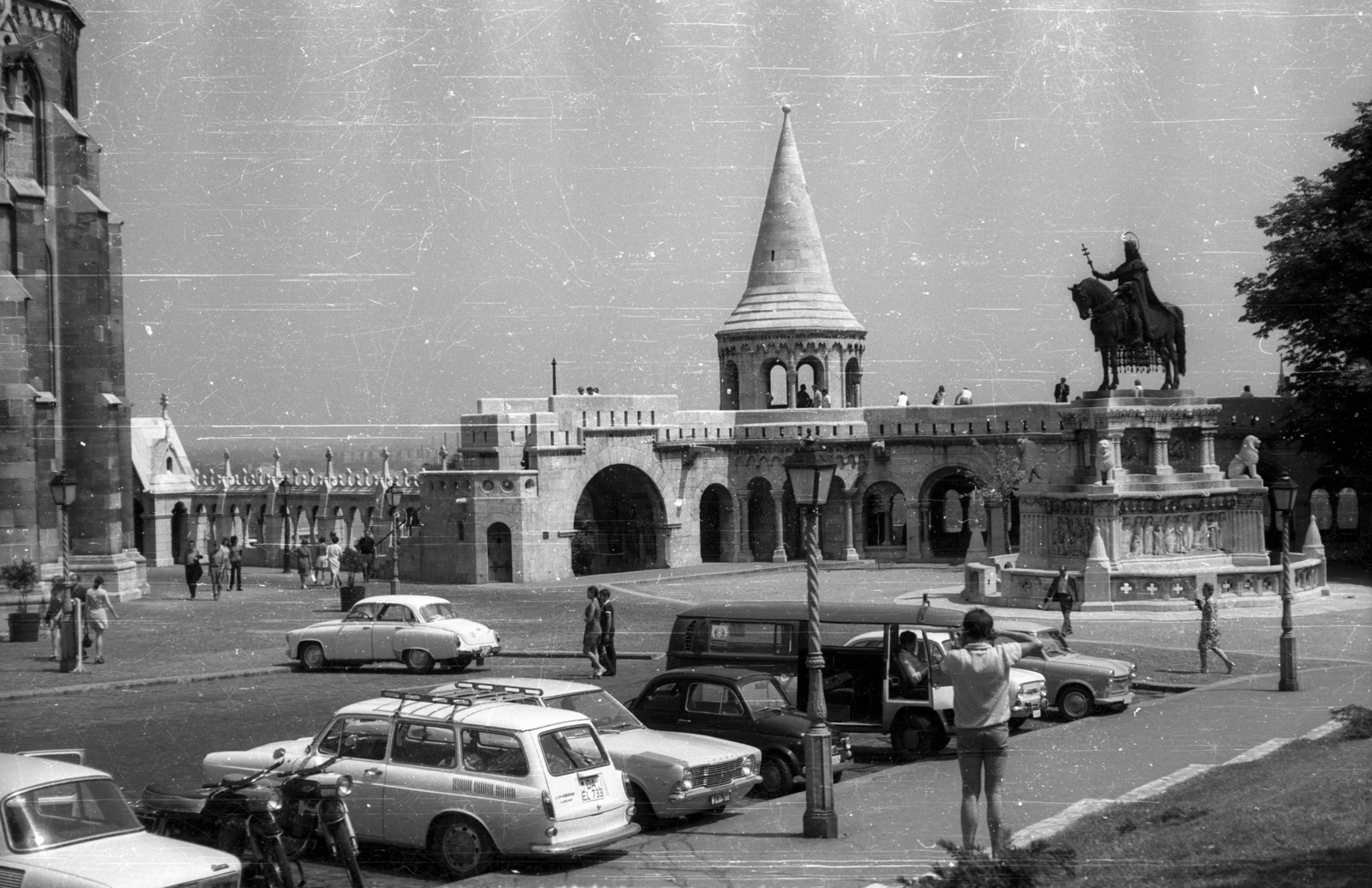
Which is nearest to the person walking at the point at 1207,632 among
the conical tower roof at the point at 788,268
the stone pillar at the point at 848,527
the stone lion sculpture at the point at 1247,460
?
the stone lion sculpture at the point at 1247,460

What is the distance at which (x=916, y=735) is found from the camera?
15.8m

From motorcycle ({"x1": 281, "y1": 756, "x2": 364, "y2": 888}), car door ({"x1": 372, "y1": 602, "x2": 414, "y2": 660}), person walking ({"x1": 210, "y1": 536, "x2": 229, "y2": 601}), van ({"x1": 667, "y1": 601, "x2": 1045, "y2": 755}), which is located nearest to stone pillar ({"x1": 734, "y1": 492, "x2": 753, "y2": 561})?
person walking ({"x1": 210, "y1": 536, "x2": 229, "y2": 601})

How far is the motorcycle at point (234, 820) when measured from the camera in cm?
991

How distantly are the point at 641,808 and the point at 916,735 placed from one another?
4146mm

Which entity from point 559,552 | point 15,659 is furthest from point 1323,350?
point 15,659

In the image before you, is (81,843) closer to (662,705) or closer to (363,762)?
(363,762)

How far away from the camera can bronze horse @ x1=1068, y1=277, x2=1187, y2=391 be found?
31.6 m

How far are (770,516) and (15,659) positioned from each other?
1121 inches

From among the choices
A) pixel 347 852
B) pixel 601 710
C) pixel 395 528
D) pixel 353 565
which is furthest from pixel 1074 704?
pixel 353 565

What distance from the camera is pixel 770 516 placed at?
48.8 meters

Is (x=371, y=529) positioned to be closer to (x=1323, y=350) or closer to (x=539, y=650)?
(x=539, y=650)

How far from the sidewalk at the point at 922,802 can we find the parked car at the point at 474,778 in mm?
283

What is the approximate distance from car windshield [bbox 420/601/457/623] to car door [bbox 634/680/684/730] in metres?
8.63

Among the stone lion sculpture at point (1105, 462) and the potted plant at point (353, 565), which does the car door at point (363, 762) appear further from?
the stone lion sculpture at point (1105, 462)
